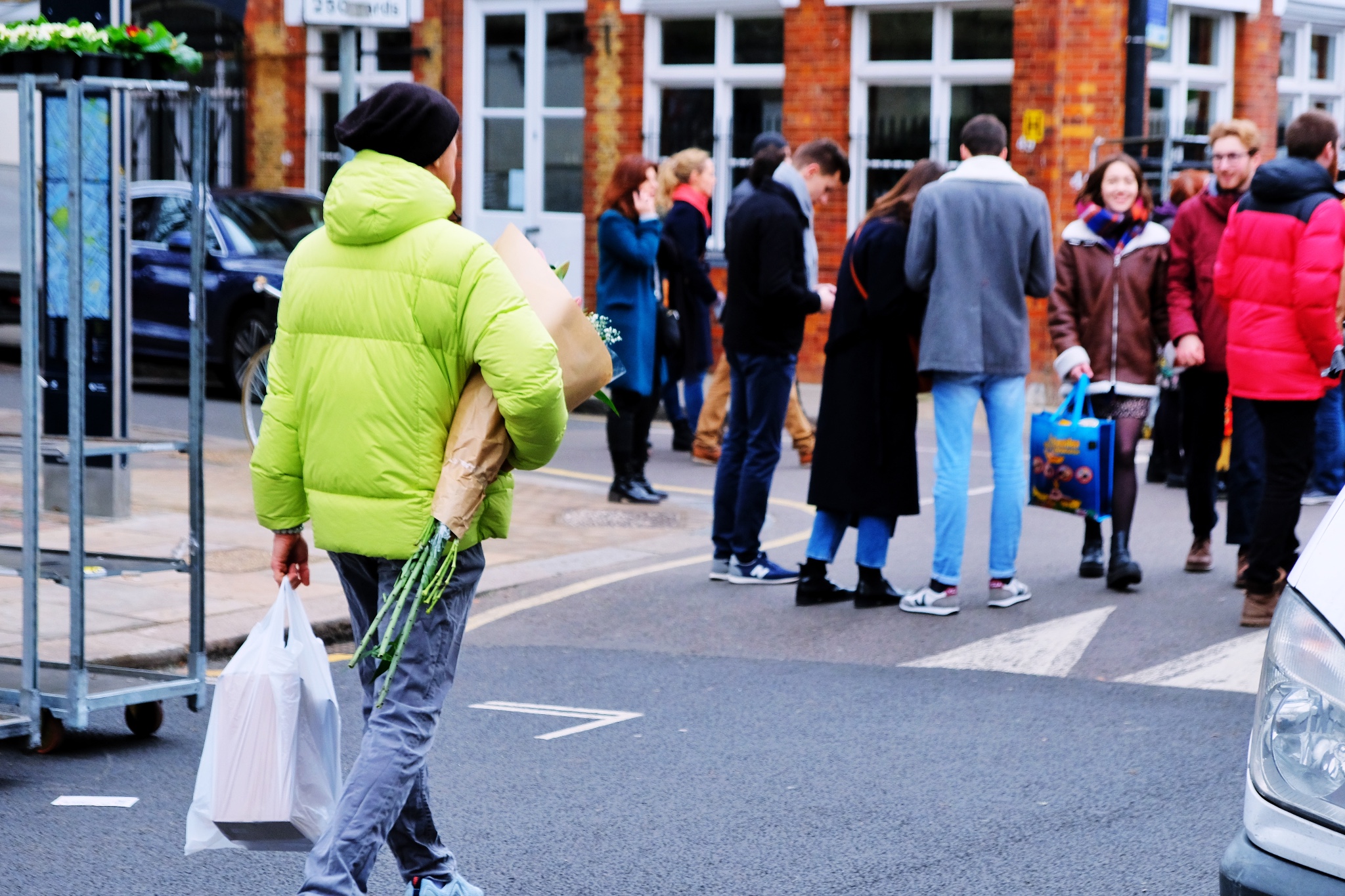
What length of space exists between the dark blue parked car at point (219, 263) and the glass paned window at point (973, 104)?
19.7ft

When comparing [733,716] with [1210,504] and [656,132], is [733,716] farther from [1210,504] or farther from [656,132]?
[656,132]

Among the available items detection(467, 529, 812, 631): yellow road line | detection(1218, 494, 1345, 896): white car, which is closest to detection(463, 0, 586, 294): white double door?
detection(467, 529, 812, 631): yellow road line

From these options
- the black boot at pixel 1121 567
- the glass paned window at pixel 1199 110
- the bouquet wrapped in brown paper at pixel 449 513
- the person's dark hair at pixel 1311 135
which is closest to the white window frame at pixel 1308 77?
the glass paned window at pixel 1199 110

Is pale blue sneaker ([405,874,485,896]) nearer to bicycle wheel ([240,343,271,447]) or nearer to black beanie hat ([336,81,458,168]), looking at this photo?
black beanie hat ([336,81,458,168])

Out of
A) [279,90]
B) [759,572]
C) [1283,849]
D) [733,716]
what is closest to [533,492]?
[759,572]

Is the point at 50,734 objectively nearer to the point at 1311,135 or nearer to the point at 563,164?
the point at 1311,135

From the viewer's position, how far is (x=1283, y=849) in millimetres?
2818

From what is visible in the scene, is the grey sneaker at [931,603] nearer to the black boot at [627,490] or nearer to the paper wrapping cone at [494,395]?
the black boot at [627,490]


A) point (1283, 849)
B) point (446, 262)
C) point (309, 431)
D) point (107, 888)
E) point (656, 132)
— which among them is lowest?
point (107, 888)

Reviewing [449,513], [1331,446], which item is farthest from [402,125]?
[1331,446]

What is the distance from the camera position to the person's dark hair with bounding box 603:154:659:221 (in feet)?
31.9

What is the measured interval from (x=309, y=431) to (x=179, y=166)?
18.0 metres

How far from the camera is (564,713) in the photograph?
5.92 m

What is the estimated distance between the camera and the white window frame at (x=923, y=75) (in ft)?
54.7
